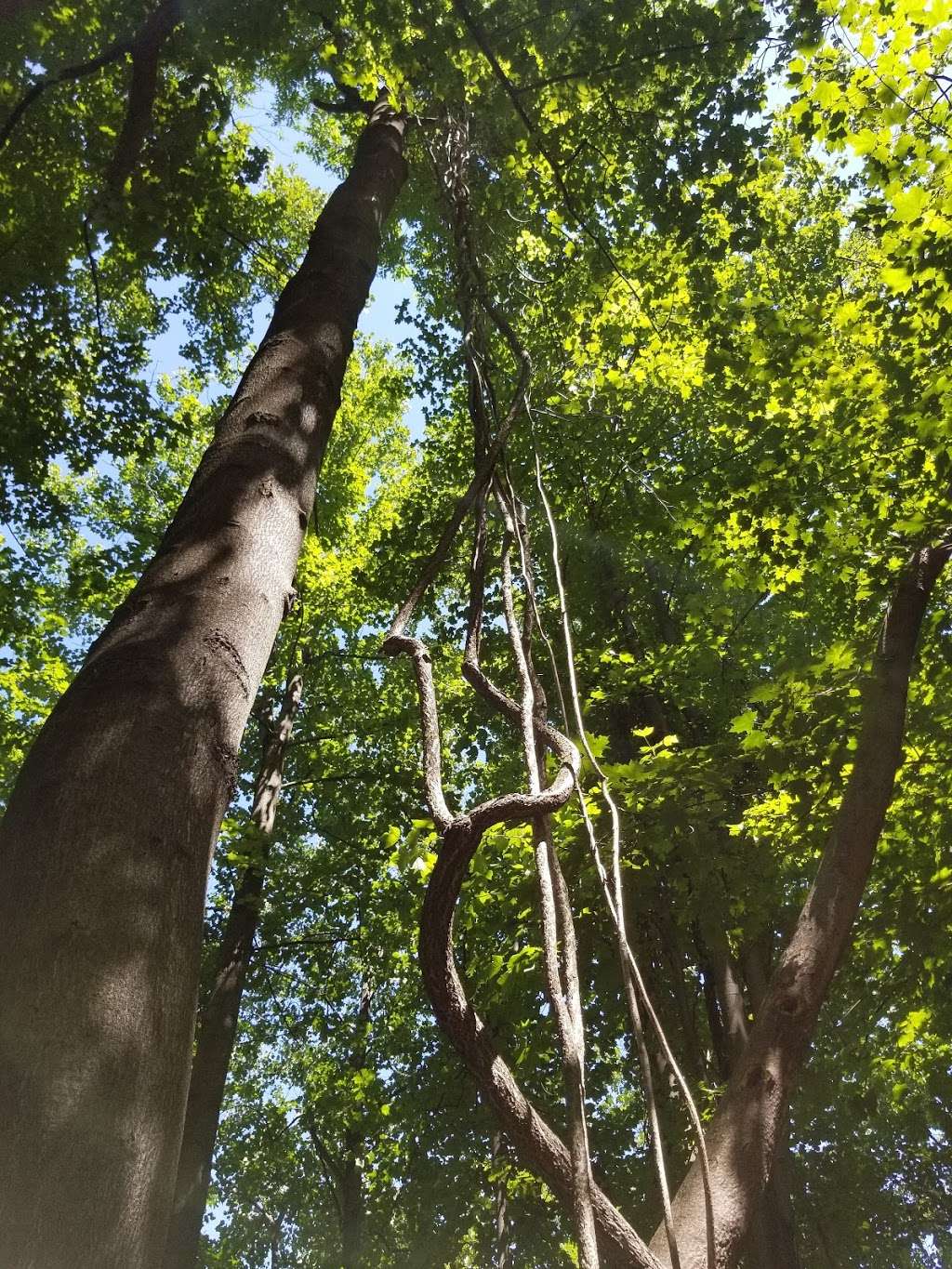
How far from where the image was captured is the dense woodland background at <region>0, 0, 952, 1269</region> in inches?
179

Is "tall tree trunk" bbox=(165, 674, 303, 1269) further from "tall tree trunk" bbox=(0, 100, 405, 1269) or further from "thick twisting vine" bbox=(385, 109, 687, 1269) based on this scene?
"tall tree trunk" bbox=(0, 100, 405, 1269)

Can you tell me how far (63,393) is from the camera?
7.13 metres

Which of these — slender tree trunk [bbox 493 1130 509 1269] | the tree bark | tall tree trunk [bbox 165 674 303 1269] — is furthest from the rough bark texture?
slender tree trunk [bbox 493 1130 509 1269]

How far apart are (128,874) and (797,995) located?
8.34 ft

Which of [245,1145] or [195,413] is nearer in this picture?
[195,413]

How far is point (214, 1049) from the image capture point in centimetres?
752

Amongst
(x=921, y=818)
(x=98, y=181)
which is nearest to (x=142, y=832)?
(x=921, y=818)

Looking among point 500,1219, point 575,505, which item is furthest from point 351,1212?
point 575,505

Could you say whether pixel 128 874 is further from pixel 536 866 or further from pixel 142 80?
pixel 142 80

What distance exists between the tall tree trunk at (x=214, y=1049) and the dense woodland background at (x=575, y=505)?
0.14 metres

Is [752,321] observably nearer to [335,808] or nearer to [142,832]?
[142,832]

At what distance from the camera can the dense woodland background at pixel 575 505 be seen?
4539 mm

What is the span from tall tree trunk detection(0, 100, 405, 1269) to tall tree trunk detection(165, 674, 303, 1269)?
192 inches

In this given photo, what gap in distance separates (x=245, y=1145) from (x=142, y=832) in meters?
15.2
